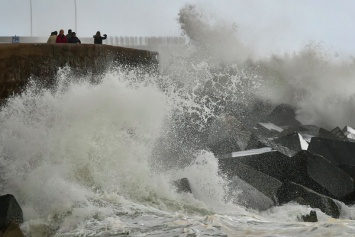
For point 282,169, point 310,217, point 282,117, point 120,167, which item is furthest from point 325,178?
point 282,117

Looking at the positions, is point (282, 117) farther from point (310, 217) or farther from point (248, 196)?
point (310, 217)

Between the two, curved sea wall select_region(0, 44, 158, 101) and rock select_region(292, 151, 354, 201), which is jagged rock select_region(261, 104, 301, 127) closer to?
curved sea wall select_region(0, 44, 158, 101)

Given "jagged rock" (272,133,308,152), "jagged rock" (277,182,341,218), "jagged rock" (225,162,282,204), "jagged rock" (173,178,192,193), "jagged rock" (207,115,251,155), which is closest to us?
"jagged rock" (173,178,192,193)

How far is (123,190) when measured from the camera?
21.9ft

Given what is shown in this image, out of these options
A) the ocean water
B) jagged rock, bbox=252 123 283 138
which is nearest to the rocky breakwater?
the ocean water

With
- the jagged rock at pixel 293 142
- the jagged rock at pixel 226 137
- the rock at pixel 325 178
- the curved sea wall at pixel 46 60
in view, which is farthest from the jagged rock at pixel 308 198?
the curved sea wall at pixel 46 60

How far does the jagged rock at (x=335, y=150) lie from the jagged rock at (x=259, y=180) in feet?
A: 6.06

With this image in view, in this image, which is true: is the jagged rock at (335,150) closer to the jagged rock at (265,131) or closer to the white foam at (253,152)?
the white foam at (253,152)

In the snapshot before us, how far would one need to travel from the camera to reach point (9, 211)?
5652mm

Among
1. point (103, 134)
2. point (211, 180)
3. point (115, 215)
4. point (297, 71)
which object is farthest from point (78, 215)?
point (297, 71)

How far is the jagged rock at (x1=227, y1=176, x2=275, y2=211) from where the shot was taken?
7.05m

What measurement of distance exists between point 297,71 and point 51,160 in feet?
44.8

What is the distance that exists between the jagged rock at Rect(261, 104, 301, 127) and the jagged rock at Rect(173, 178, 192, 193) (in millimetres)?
7788

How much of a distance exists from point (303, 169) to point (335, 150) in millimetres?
1512
